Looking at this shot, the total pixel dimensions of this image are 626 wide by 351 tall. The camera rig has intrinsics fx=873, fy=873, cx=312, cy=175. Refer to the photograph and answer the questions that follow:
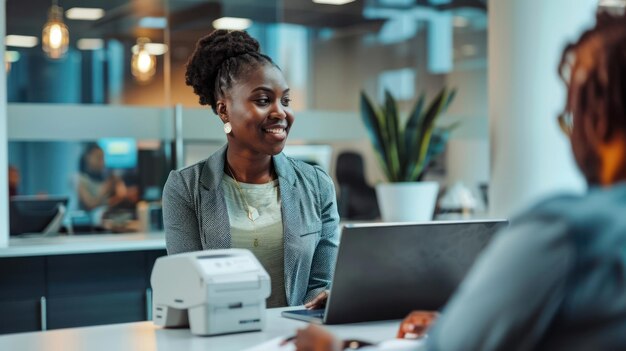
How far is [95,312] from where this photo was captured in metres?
4.57

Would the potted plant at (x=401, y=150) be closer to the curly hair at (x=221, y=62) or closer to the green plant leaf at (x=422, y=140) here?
the green plant leaf at (x=422, y=140)

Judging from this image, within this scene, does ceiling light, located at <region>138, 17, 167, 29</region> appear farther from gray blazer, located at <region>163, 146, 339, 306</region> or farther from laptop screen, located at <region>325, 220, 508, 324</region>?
laptop screen, located at <region>325, 220, 508, 324</region>

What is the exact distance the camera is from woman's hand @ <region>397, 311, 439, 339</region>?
1.85m

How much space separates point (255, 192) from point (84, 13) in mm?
4851

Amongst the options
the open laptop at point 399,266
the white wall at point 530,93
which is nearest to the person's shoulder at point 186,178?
the open laptop at point 399,266

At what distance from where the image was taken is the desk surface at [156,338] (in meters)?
1.90

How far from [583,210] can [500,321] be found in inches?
6.1

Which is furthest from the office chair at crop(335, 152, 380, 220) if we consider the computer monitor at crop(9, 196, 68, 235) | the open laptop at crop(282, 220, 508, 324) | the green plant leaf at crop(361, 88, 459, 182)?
the open laptop at crop(282, 220, 508, 324)

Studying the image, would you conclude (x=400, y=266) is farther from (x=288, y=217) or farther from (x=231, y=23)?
(x=231, y=23)

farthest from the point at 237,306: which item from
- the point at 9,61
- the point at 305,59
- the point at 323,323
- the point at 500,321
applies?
the point at 305,59

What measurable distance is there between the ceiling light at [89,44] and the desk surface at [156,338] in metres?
5.28

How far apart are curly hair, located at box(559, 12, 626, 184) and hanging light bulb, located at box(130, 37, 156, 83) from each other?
6.30 meters

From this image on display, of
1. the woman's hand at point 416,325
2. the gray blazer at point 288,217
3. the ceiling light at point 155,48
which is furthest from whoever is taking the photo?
the ceiling light at point 155,48

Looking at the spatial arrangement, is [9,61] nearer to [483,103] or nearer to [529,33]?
[529,33]
